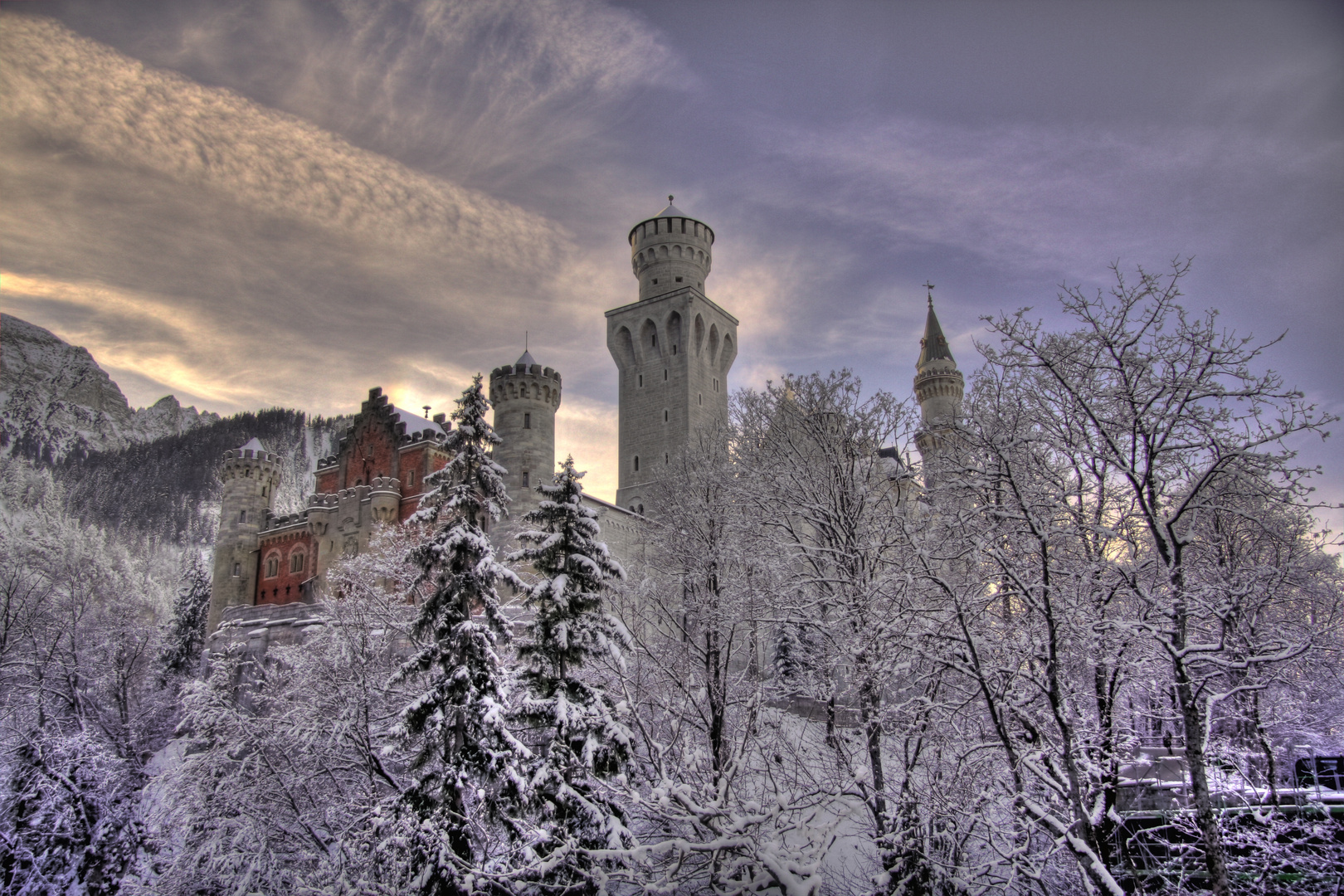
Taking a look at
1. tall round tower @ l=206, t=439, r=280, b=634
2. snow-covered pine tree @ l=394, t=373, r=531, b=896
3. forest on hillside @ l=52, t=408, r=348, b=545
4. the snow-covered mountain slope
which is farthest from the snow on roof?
the snow-covered mountain slope

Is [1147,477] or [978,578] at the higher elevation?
[1147,477]

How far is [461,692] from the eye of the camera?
41.3 ft

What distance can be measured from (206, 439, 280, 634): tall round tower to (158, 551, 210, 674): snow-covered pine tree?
1.93 metres

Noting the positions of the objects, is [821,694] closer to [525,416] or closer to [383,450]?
[525,416]

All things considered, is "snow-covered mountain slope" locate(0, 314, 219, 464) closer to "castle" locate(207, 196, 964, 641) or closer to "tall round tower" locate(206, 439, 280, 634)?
"tall round tower" locate(206, 439, 280, 634)

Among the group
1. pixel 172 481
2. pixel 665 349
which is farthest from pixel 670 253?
pixel 172 481

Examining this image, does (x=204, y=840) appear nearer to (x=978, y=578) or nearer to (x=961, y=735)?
(x=961, y=735)

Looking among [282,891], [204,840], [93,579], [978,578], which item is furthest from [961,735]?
[93,579]

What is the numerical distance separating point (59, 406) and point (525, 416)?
169 m

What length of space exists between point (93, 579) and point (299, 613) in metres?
14.0

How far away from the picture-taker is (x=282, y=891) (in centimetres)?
1611

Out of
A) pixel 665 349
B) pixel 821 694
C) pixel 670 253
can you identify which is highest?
Answer: pixel 670 253

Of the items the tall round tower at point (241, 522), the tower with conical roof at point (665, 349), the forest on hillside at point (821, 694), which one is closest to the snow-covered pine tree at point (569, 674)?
the forest on hillside at point (821, 694)

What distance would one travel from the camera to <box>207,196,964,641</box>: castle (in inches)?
1224
